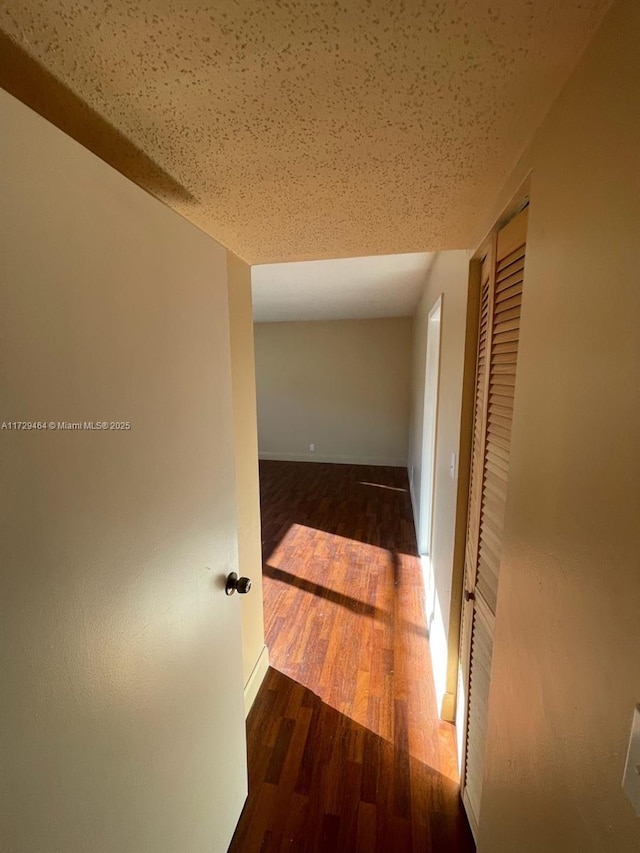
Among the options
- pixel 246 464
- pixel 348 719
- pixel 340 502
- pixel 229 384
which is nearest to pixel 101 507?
pixel 229 384

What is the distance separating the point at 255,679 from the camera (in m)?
1.70

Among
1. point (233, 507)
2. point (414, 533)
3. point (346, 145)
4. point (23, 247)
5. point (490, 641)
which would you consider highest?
point (346, 145)

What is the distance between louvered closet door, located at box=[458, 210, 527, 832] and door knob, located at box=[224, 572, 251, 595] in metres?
0.75

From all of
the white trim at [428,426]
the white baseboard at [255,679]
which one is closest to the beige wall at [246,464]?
the white baseboard at [255,679]

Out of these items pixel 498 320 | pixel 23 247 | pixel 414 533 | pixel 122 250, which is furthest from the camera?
pixel 414 533

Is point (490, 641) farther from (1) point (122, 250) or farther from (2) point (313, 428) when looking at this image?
(2) point (313, 428)

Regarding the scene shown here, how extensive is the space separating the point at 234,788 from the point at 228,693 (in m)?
0.36

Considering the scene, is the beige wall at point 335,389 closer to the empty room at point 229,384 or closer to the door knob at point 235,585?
the empty room at point 229,384

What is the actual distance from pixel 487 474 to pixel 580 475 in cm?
62

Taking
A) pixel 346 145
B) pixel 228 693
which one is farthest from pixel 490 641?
pixel 346 145

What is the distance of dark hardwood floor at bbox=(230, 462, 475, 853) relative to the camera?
119 cm

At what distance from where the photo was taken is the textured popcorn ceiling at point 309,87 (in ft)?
1.56

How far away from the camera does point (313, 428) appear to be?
573cm

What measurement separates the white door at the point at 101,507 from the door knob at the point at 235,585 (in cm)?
10
